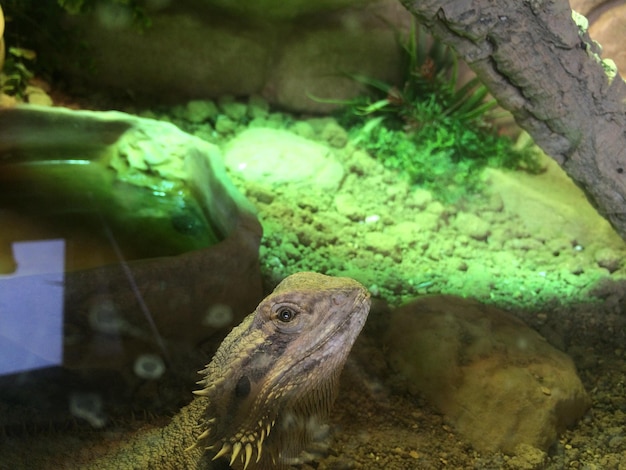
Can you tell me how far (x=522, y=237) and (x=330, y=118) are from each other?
2000 millimetres

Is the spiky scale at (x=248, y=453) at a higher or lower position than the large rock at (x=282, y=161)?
higher

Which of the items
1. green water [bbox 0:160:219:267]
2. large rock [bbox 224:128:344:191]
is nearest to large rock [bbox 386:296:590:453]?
green water [bbox 0:160:219:267]

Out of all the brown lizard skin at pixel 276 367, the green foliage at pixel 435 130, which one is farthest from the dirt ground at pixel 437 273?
the brown lizard skin at pixel 276 367

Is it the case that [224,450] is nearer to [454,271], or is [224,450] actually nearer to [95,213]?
[95,213]

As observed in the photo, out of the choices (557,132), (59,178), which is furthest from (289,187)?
(557,132)

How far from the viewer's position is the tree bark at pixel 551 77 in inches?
85.4

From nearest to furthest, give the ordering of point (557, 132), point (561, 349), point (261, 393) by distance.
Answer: point (261, 393) → point (557, 132) → point (561, 349)

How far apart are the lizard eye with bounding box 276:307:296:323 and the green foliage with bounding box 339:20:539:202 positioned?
2727 mm

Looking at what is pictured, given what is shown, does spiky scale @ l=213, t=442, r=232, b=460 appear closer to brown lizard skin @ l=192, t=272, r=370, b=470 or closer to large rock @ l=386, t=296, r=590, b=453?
brown lizard skin @ l=192, t=272, r=370, b=470

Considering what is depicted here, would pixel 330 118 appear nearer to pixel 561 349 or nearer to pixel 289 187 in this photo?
pixel 289 187

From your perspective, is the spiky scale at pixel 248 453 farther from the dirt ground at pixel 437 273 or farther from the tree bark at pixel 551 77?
the tree bark at pixel 551 77

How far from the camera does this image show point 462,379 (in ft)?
8.34

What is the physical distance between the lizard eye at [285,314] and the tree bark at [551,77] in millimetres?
1260

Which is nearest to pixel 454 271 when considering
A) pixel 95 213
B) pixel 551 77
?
pixel 551 77
